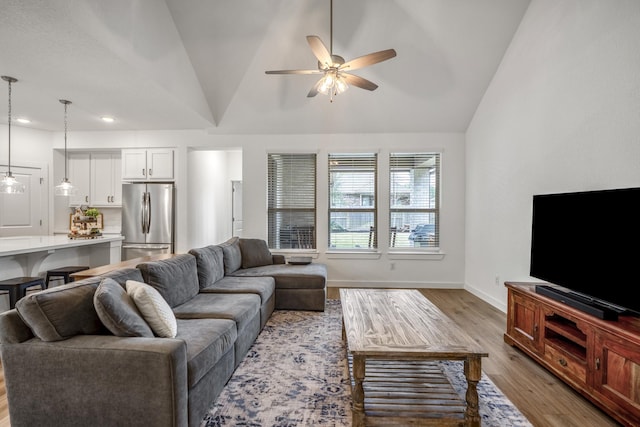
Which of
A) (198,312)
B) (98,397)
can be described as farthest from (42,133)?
(98,397)

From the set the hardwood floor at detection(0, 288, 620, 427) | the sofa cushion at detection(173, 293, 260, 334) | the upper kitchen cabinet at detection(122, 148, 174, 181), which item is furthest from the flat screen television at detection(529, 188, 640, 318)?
the upper kitchen cabinet at detection(122, 148, 174, 181)

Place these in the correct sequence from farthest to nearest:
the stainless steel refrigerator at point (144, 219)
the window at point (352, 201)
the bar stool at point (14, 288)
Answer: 1. the window at point (352, 201)
2. the stainless steel refrigerator at point (144, 219)
3. the bar stool at point (14, 288)

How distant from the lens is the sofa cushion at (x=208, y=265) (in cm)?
321

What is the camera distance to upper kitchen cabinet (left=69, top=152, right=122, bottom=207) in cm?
551

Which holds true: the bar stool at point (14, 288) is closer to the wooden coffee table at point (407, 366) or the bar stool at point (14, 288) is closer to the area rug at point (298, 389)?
the area rug at point (298, 389)

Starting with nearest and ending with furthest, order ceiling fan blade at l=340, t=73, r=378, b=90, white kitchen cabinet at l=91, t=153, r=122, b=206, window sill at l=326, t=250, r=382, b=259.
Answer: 1. ceiling fan blade at l=340, t=73, r=378, b=90
2. window sill at l=326, t=250, r=382, b=259
3. white kitchen cabinet at l=91, t=153, r=122, b=206

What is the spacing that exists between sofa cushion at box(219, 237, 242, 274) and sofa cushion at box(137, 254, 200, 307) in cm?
79

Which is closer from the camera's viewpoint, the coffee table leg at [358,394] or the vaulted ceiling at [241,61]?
the coffee table leg at [358,394]

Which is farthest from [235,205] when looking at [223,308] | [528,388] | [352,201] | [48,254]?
[528,388]

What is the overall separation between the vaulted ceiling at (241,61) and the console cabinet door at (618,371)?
11.7 ft

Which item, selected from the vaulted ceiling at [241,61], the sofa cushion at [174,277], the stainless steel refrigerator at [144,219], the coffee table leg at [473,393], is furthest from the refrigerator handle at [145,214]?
the coffee table leg at [473,393]

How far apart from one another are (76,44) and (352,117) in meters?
3.51

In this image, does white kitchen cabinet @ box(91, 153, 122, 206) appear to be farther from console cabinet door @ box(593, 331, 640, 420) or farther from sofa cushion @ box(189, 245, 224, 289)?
console cabinet door @ box(593, 331, 640, 420)

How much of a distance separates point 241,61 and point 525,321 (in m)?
4.51
